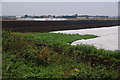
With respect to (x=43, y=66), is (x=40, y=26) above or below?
above

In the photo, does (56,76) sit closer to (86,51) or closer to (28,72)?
(28,72)

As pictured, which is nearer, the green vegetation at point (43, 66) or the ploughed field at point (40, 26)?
the green vegetation at point (43, 66)

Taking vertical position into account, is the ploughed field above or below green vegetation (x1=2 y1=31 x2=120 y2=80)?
above

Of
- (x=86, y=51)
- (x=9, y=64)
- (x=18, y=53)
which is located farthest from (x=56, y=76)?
(x=86, y=51)

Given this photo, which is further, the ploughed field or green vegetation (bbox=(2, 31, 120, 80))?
the ploughed field

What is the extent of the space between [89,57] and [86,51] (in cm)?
100

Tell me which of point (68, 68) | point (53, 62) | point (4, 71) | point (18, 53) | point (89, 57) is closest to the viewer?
point (4, 71)

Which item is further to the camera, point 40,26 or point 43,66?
point 40,26

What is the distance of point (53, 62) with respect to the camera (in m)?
6.54

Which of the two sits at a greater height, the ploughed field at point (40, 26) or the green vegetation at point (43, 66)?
the ploughed field at point (40, 26)

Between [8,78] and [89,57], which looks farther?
[89,57]

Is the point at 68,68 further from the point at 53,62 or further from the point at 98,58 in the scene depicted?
the point at 98,58

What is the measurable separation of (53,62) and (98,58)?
1.91m

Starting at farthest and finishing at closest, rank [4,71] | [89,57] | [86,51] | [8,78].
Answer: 1. [86,51]
2. [89,57]
3. [4,71]
4. [8,78]
